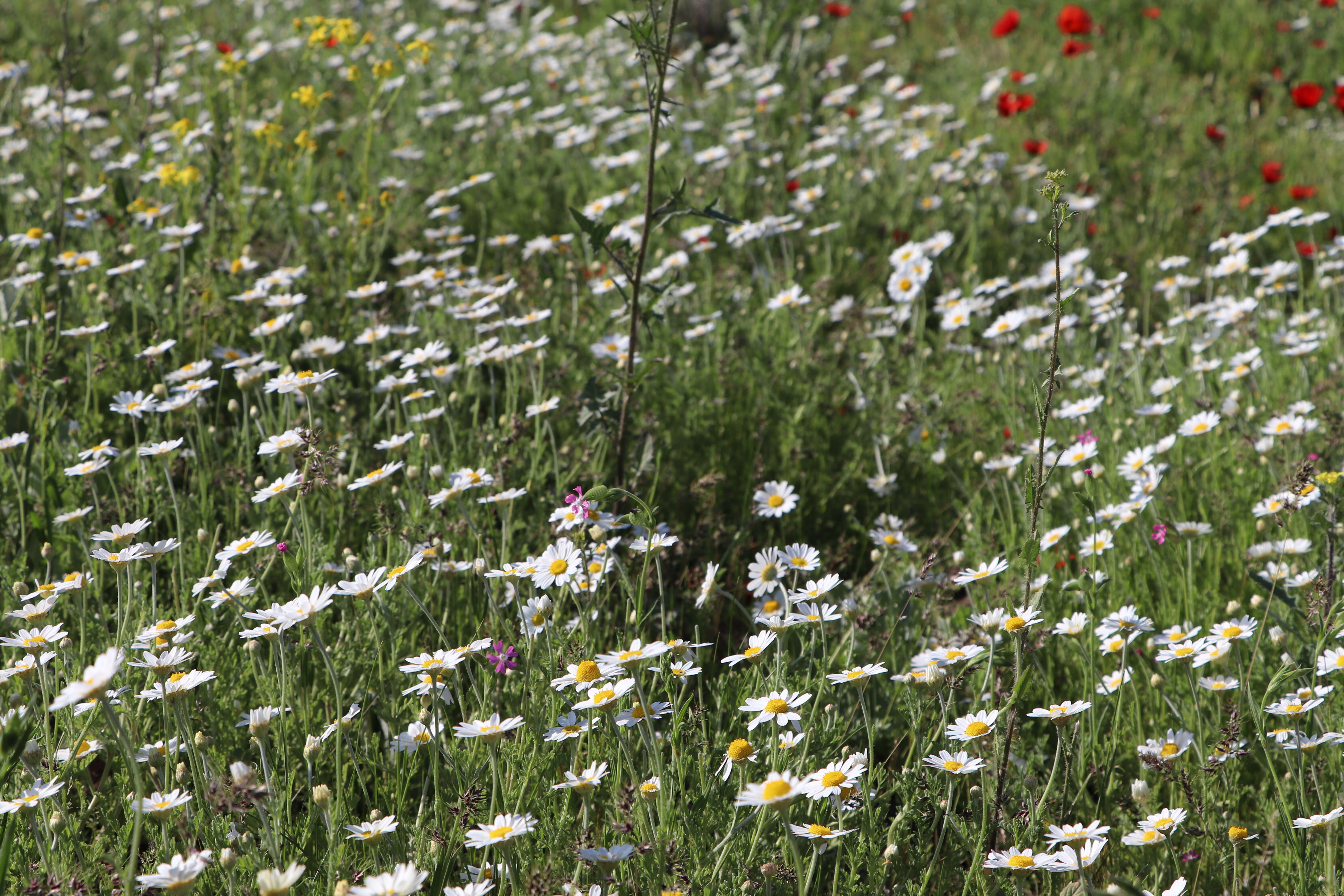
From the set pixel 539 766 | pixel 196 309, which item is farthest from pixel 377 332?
pixel 539 766

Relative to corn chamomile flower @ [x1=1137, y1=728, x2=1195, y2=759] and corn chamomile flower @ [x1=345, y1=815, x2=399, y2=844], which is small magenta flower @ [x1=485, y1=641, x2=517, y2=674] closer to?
corn chamomile flower @ [x1=345, y1=815, x2=399, y2=844]

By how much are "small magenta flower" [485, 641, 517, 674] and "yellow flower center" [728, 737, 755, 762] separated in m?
0.48

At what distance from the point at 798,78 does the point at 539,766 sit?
516 centimetres

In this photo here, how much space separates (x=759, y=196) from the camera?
4688 millimetres

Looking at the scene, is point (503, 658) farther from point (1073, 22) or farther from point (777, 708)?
point (1073, 22)

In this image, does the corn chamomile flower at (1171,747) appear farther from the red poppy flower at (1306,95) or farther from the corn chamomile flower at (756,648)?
the red poppy flower at (1306,95)

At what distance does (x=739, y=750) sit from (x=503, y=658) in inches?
19.4

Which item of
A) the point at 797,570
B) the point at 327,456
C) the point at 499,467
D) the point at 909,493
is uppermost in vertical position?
the point at 327,456

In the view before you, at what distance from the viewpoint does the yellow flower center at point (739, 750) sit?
1.52m

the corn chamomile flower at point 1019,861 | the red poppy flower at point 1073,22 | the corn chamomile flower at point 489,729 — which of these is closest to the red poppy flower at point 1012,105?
the red poppy flower at point 1073,22

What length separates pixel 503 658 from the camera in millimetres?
1812

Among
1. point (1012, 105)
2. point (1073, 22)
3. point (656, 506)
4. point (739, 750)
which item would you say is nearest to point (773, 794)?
point (739, 750)

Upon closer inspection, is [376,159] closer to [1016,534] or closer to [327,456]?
[327,456]

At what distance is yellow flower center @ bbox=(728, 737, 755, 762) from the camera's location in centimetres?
152
